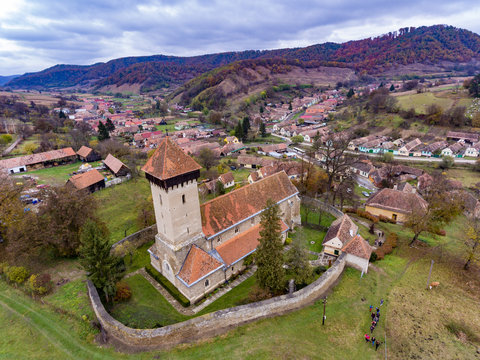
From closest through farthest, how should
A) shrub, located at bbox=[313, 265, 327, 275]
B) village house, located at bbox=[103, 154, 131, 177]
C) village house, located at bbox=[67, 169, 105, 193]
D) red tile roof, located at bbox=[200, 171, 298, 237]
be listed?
shrub, located at bbox=[313, 265, 327, 275] → red tile roof, located at bbox=[200, 171, 298, 237] → village house, located at bbox=[67, 169, 105, 193] → village house, located at bbox=[103, 154, 131, 177]

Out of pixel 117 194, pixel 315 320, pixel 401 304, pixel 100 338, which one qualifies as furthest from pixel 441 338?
pixel 117 194

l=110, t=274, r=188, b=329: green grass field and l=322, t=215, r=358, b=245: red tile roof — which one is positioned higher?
l=322, t=215, r=358, b=245: red tile roof

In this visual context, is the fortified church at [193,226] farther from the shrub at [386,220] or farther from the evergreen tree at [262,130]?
the evergreen tree at [262,130]

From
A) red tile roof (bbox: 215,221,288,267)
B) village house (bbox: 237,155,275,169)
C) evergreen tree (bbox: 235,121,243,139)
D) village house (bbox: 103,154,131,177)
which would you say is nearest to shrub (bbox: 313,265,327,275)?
red tile roof (bbox: 215,221,288,267)

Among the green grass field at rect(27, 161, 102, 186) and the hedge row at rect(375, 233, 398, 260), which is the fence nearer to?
the hedge row at rect(375, 233, 398, 260)

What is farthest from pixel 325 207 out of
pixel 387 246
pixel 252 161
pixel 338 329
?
pixel 252 161

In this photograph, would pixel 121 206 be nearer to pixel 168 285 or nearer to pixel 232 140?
pixel 168 285

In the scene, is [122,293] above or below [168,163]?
below

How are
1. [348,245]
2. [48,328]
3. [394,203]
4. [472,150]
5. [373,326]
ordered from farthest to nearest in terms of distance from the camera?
[472,150] < [394,203] < [348,245] < [48,328] < [373,326]
